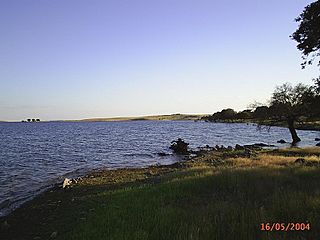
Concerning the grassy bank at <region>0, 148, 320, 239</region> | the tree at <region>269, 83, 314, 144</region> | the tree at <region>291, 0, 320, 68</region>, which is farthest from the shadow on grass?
the tree at <region>269, 83, 314, 144</region>

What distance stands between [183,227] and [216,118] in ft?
628

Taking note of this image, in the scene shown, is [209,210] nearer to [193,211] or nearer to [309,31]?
[193,211]

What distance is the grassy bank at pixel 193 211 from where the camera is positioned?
701 cm

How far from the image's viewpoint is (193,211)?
882 centimetres

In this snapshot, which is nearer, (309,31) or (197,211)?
(197,211)

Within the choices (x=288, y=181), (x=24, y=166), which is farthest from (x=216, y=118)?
(x=288, y=181)

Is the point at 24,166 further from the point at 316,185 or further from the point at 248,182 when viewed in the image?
the point at 316,185

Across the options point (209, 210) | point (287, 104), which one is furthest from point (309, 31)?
point (287, 104)

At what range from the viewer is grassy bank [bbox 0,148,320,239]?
7.01m

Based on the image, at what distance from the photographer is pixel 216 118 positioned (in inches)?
7667

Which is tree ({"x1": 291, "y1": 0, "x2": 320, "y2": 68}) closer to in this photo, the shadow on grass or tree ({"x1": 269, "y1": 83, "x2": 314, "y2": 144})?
the shadow on grass

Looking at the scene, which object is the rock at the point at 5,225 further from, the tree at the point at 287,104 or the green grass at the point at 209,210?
the tree at the point at 287,104

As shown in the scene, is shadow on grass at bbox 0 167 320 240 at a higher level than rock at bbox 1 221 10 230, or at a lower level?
higher

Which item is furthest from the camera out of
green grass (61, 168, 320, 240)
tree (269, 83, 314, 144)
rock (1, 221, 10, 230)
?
tree (269, 83, 314, 144)
